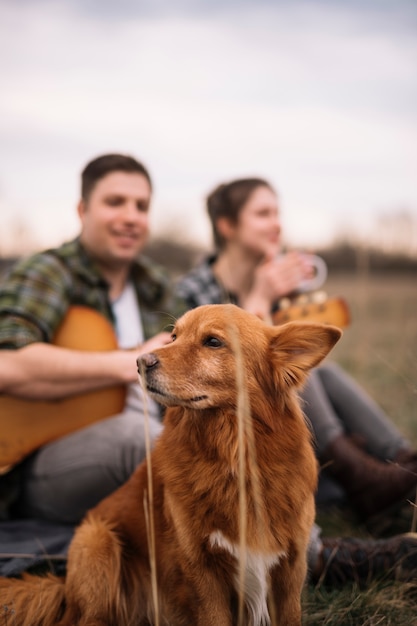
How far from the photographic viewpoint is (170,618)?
206 cm

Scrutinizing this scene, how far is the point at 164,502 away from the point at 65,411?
1.08m

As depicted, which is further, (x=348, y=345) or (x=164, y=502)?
(x=348, y=345)

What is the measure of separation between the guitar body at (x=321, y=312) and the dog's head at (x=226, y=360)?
1464 mm

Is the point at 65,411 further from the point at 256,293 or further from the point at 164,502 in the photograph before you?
the point at 256,293

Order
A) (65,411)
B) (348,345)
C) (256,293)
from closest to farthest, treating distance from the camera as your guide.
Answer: (65,411), (256,293), (348,345)

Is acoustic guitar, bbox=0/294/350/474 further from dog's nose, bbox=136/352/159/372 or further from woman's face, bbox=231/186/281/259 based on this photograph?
woman's face, bbox=231/186/281/259

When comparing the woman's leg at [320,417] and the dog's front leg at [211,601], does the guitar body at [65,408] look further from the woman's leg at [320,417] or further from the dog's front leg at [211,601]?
the dog's front leg at [211,601]

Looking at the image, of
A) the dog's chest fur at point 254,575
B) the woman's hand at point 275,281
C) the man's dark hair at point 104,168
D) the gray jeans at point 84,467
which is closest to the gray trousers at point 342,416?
the woman's hand at point 275,281

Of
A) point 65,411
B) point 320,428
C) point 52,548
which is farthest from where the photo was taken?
point 320,428

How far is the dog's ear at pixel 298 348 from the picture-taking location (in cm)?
189

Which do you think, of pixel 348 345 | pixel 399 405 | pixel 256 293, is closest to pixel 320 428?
pixel 256 293

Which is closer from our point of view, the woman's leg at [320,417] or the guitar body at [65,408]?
the guitar body at [65,408]

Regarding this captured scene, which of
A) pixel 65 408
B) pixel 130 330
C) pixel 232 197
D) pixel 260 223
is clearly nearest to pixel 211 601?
pixel 65 408

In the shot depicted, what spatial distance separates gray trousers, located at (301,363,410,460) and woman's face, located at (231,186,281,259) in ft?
3.21
